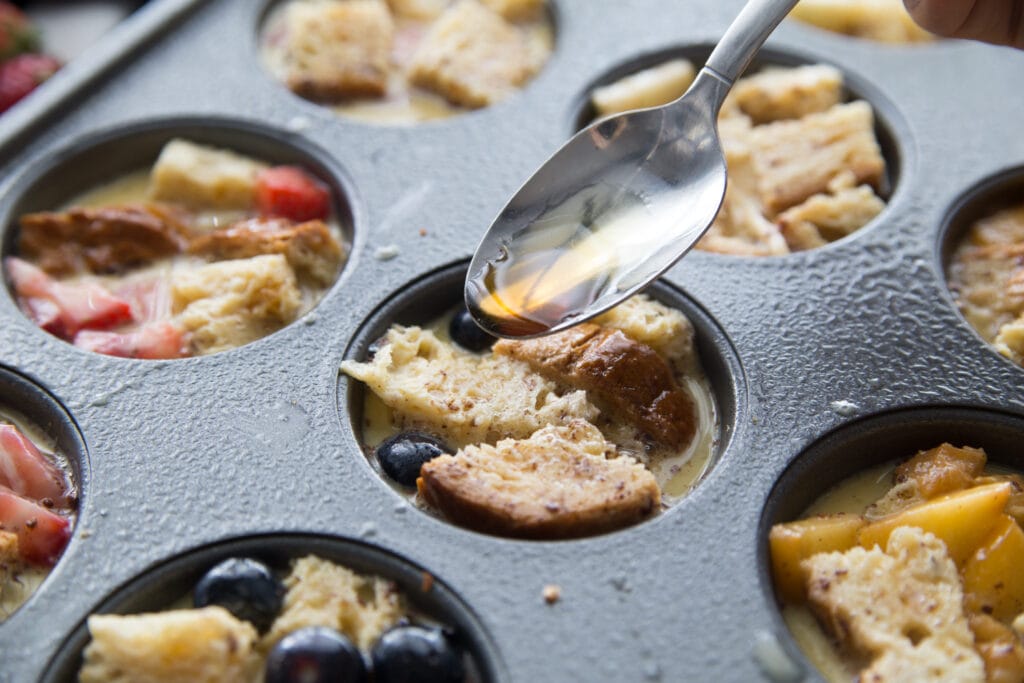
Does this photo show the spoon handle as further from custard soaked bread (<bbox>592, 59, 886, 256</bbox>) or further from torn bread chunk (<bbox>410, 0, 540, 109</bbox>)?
torn bread chunk (<bbox>410, 0, 540, 109</bbox>)


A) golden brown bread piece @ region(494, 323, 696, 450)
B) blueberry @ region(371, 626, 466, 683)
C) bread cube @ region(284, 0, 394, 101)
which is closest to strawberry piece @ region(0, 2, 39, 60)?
bread cube @ region(284, 0, 394, 101)

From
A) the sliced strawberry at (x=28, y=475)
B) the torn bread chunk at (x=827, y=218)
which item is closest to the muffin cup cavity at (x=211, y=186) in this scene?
the sliced strawberry at (x=28, y=475)

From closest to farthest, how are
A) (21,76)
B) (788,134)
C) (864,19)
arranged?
(788,134) < (864,19) < (21,76)

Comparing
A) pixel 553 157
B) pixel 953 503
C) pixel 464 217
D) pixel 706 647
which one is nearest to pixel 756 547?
pixel 706 647

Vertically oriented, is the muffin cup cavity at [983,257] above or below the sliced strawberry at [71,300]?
below

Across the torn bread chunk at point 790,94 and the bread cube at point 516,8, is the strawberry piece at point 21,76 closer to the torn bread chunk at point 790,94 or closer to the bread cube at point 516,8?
the bread cube at point 516,8

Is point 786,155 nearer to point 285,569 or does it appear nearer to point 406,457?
point 406,457

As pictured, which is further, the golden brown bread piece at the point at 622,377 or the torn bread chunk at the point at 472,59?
the torn bread chunk at the point at 472,59

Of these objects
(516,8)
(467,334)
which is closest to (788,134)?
(516,8)
